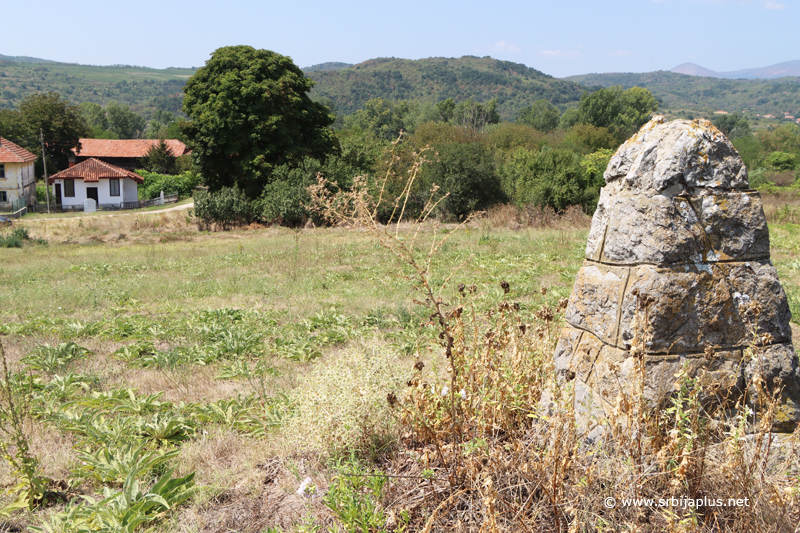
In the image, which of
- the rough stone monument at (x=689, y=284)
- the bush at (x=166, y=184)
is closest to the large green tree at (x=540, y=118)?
the bush at (x=166, y=184)

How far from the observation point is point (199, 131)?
31.4 metres

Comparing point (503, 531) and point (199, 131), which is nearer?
point (503, 531)

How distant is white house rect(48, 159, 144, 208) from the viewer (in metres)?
53.8

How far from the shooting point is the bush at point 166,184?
60312 mm

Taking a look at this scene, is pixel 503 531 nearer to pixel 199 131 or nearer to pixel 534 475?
pixel 534 475

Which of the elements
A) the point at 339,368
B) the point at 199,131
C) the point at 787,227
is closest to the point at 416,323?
the point at 339,368

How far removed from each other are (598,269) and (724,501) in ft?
4.61

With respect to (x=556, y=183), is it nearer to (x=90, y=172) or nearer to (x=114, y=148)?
(x=90, y=172)

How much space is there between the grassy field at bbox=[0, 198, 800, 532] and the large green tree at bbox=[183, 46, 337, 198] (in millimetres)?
21227

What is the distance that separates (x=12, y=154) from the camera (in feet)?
161

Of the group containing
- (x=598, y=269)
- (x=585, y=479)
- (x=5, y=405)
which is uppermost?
(x=598, y=269)

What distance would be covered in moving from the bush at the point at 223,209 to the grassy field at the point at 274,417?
1713 cm

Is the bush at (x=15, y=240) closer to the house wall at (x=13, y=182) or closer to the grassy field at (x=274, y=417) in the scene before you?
→ the grassy field at (x=274, y=417)

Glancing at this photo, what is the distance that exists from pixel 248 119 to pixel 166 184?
3661cm
